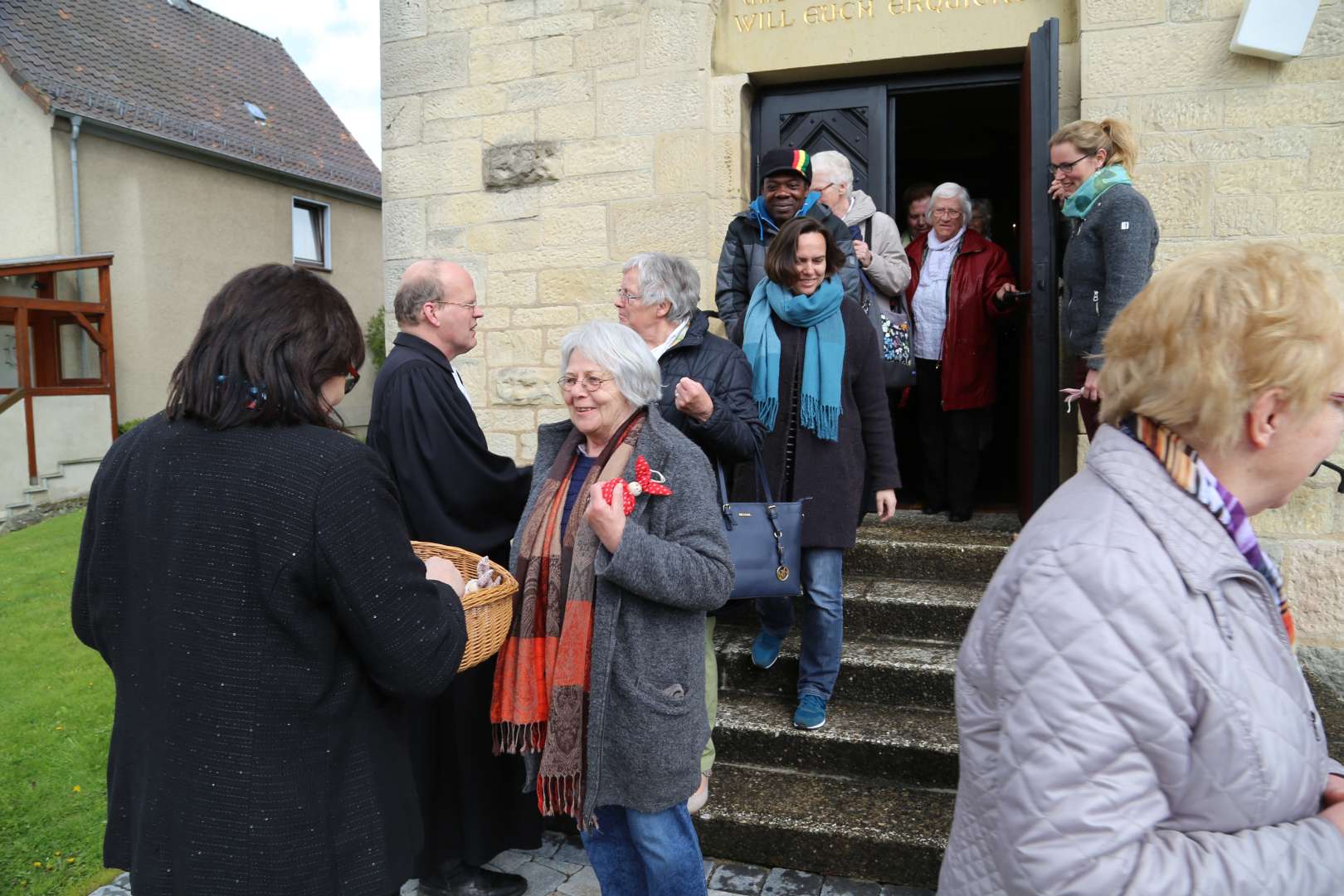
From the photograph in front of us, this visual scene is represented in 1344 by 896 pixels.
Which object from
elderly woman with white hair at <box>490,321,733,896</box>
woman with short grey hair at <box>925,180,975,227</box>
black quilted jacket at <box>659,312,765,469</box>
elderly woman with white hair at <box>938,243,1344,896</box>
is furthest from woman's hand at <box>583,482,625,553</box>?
woman with short grey hair at <box>925,180,975,227</box>

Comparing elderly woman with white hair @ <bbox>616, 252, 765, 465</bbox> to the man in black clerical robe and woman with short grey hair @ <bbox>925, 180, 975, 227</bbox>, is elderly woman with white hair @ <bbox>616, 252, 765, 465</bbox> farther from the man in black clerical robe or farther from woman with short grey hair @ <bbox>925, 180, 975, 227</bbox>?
woman with short grey hair @ <bbox>925, 180, 975, 227</bbox>

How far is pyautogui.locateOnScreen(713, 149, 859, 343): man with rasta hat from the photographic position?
13.3 ft

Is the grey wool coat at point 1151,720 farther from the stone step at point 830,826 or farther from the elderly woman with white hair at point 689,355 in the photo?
the stone step at point 830,826

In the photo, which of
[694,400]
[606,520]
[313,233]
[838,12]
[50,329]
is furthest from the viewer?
[313,233]

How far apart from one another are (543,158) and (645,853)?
401cm

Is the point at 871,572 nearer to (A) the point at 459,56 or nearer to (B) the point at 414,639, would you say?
(B) the point at 414,639

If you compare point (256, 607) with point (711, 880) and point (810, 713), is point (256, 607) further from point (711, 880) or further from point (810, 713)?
point (810, 713)

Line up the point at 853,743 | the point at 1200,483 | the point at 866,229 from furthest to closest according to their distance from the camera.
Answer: the point at 866,229 < the point at 853,743 < the point at 1200,483

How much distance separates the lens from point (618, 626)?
2334 mm

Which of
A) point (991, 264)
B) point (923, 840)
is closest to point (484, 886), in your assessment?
point (923, 840)

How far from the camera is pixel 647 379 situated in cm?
252

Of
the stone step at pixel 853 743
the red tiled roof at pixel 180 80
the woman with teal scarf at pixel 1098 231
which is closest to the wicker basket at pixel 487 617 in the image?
the stone step at pixel 853 743

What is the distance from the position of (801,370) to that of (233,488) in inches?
93.5

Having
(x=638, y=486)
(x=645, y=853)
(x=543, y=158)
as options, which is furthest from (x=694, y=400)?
(x=543, y=158)
